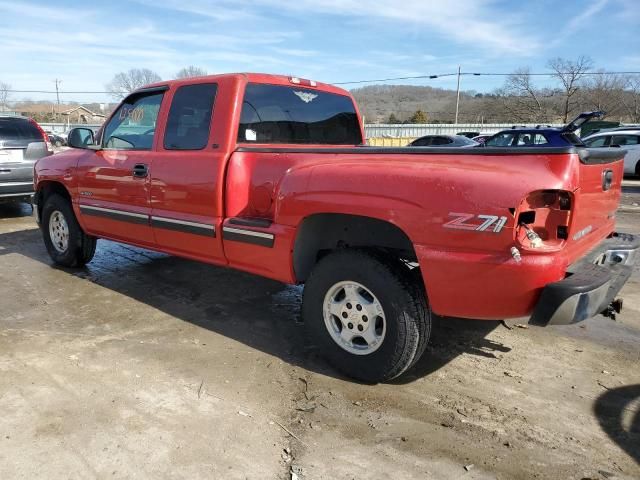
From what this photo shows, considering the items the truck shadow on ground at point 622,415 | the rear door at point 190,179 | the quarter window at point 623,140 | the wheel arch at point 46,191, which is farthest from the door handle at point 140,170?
the quarter window at point 623,140

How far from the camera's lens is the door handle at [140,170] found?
4.48 meters

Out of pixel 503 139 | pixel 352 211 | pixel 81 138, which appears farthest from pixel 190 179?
pixel 503 139

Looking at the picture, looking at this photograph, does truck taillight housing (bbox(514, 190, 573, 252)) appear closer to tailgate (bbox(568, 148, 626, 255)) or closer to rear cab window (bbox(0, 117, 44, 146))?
tailgate (bbox(568, 148, 626, 255))

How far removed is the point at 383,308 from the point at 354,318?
27 centimetres

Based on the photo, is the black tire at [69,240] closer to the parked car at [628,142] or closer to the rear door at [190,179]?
the rear door at [190,179]

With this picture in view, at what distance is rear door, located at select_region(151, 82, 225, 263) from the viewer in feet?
12.9

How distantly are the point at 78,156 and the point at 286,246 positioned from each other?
314 cm

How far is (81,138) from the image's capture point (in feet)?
17.4

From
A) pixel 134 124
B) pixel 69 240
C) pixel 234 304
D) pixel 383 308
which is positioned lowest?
pixel 234 304

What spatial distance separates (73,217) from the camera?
18.6ft

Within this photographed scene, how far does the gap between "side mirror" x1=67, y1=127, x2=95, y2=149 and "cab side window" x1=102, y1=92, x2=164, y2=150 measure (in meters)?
0.26

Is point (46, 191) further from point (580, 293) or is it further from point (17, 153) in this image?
point (580, 293)

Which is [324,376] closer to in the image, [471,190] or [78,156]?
[471,190]

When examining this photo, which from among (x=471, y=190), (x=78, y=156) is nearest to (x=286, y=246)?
(x=471, y=190)
